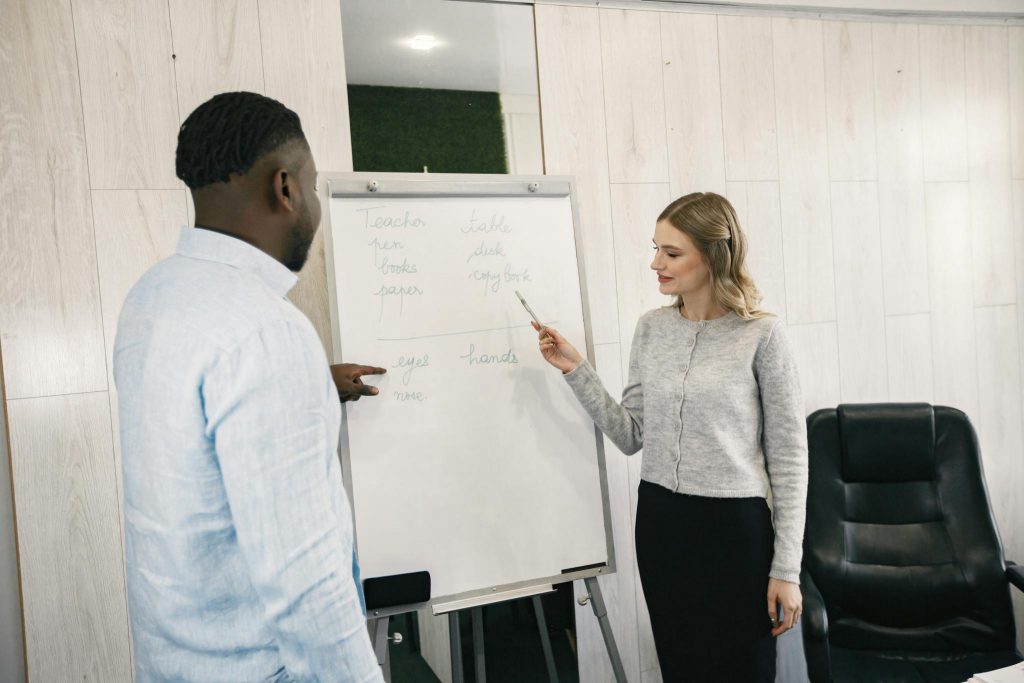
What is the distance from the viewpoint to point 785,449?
1518 mm

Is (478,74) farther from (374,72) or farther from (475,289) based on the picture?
(475,289)

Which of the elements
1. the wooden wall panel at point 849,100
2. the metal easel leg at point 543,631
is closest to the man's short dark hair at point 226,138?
the metal easel leg at point 543,631

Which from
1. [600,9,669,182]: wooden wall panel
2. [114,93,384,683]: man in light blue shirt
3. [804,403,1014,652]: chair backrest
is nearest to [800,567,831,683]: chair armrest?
[804,403,1014,652]: chair backrest

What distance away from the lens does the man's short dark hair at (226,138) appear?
3.01 feet

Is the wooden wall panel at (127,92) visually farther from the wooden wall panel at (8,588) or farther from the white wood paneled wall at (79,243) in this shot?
the wooden wall panel at (8,588)

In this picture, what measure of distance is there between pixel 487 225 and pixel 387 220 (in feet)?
0.85

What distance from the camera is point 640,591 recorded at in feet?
7.07

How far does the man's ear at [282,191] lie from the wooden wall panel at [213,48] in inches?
38.3

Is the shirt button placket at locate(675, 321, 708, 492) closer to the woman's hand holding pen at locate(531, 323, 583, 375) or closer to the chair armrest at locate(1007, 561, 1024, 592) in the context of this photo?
the woman's hand holding pen at locate(531, 323, 583, 375)

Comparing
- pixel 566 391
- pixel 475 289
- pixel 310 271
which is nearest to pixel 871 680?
pixel 566 391

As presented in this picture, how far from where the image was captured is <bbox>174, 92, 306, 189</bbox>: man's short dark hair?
92 cm

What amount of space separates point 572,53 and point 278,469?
5.54 ft

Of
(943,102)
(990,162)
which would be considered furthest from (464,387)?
(990,162)

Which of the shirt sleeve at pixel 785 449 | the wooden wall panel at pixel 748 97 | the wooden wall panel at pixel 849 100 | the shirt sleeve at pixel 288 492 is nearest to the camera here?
the shirt sleeve at pixel 288 492
